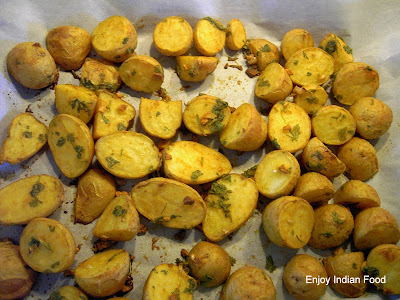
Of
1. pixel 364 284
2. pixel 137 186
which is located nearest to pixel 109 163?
pixel 137 186

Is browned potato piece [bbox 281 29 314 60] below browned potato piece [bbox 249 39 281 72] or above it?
above

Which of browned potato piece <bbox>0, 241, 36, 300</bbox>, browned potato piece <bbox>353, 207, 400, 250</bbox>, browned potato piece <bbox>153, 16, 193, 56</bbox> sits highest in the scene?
browned potato piece <bbox>153, 16, 193, 56</bbox>

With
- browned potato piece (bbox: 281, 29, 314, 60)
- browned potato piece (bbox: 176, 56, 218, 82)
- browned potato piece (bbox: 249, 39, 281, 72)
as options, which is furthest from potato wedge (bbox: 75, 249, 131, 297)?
browned potato piece (bbox: 281, 29, 314, 60)

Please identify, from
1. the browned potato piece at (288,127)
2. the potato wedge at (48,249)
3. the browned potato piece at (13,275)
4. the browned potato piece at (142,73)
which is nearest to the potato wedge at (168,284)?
the potato wedge at (48,249)

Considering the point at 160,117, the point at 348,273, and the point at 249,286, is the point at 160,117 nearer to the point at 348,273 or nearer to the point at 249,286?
the point at 249,286

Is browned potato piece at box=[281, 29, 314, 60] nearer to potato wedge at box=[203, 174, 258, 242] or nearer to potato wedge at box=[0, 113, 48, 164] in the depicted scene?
potato wedge at box=[203, 174, 258, 242]

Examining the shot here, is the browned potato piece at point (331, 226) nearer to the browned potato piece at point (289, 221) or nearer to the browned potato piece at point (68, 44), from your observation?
the browned potato piece at point (289, 221)
